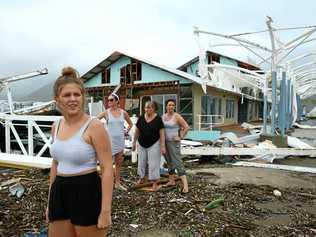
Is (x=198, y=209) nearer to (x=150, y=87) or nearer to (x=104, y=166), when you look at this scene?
(x=104, y=166)

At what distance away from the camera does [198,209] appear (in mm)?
4684

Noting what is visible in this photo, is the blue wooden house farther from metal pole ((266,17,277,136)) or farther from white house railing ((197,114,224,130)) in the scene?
metal pole ((266,17,277,136))

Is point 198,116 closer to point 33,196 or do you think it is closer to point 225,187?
point 225,187

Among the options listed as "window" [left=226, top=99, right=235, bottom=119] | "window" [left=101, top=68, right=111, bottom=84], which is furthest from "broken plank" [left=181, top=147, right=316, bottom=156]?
"window" [left=226, top=99, right=235, bottom=119]

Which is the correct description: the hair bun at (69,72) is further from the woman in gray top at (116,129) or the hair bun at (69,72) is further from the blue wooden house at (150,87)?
the blue wooden house at (150,87)

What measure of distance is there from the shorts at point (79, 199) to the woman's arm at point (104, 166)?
46 mm

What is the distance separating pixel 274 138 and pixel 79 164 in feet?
38.1

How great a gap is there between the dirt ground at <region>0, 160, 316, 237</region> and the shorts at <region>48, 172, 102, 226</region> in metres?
1.77

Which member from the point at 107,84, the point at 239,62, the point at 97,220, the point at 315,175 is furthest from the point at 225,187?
the point at 239,62

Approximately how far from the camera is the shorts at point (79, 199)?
2178 millimetres

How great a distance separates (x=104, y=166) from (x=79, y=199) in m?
0.25

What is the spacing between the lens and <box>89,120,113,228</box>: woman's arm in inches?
85.2

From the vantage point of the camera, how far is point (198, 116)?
20016 mm

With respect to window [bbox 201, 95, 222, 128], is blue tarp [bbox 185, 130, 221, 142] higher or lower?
lower
